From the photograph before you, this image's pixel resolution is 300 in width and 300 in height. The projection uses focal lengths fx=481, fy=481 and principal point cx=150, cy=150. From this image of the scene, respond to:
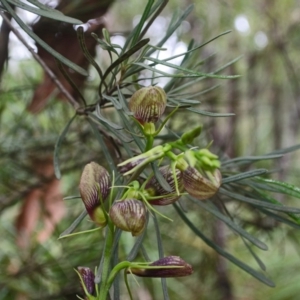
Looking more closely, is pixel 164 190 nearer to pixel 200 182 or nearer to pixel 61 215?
pixel 200 182

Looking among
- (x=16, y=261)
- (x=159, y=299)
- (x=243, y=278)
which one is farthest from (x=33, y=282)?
(x=243, y=278)

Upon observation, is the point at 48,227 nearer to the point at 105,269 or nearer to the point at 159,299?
the point at 159,299

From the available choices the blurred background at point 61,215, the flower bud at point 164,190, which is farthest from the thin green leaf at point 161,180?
the blurred background at point 61,215

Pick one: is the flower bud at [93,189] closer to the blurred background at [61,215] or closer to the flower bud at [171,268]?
the flower bud at [171,268]

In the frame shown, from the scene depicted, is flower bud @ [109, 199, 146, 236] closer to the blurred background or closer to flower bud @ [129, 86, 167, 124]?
flower bud @ [129, 86, 167, 124]

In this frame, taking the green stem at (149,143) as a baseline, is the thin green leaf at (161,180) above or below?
below

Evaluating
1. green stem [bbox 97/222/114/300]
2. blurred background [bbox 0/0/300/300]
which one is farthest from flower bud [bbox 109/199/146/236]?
blurred background [bbox 0/0/300/300]
